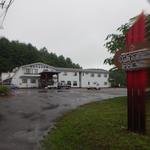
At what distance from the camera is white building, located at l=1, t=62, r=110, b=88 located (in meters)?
70.2

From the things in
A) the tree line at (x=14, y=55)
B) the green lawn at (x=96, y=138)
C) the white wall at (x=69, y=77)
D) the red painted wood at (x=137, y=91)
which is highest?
the tree line at (x=14, y=55)

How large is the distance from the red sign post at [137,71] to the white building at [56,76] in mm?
54388

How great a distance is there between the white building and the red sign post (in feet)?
178

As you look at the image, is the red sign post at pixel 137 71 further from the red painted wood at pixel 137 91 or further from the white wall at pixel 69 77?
the white wall at pixel 69 77

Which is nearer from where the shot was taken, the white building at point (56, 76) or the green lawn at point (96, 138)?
the green lawn at point (96, 138)

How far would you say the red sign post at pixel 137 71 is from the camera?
327 inches

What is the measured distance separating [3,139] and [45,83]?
56.6 meters

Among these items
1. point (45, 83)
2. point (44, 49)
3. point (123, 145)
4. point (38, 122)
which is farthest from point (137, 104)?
point (44, 49)

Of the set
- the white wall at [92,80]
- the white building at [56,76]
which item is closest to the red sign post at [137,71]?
the white building at [56,76]

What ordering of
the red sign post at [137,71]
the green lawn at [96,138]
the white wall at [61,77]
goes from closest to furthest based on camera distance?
the green lawn at [96,138], the red sign post at [137,71], the white wall at [61,77]

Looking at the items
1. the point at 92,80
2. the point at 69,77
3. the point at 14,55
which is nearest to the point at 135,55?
the point at 69,77

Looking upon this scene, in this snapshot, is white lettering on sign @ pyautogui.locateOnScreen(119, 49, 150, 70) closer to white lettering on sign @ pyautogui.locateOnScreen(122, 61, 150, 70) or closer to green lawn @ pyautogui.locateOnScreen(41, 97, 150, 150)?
white lettering on sign @ pyautogui.locateOnScreen(122, 61, 150, 70)

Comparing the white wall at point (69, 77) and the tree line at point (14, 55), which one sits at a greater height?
the tree line at point (14, 55)

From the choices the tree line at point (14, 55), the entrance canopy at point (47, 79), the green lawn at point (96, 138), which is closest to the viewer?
the green lawn at point (96, 138)
